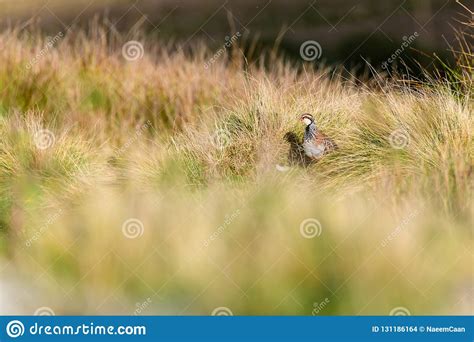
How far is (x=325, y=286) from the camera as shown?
4.61m

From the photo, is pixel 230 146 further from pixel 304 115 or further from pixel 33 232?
pixel 33 232

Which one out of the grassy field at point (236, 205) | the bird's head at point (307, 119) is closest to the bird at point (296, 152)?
the grassy field at point (236, 205)

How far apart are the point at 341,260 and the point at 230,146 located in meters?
1.64

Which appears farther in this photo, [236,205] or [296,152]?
[296,152]

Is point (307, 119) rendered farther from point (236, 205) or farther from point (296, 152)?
point (236, 205)

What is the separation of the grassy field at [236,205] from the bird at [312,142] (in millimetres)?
94

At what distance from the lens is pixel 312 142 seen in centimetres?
580

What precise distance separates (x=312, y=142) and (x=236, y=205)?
3.05 feet

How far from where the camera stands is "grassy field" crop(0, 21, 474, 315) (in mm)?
4613

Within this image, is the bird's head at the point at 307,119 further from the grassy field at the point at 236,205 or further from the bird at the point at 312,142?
the grassy field at the point at 236,205

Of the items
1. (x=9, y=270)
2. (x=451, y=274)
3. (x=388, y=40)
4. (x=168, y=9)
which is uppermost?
(x=168, y=9)

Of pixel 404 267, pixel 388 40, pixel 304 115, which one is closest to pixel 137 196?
pixel 304 115

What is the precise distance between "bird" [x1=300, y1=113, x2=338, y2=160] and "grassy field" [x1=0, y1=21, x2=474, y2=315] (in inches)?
3.7

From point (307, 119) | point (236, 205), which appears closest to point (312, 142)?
point (307, 119)
